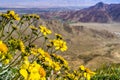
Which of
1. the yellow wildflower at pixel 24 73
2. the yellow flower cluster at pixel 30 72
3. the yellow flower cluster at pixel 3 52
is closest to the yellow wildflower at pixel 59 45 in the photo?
the yellow flower cluster at pixel 3 52

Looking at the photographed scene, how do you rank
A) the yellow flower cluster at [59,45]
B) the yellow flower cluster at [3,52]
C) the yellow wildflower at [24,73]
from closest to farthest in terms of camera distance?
the yellow wildflower at [24,73] → the yellow flower cluster at [3,52] → the yellow flower cluster at [59,45]

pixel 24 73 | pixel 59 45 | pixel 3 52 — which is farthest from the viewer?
pixel 59 45

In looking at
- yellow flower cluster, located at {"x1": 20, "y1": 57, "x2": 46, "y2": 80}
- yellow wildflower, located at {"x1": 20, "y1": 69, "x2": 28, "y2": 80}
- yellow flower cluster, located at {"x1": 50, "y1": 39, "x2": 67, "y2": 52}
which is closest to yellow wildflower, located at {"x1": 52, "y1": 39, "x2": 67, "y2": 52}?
yellow flower cluster, located at {"x1": 50, "y1": 39, "x2": 67, "y2": 52}

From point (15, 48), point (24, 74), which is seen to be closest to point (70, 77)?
point (15, 48)

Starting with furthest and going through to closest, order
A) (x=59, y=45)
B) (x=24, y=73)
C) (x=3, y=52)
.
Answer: (x=59, y=45), (x=3, y=52), (x=24, y=73)

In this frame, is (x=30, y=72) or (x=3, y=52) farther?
(x=3, y=52)

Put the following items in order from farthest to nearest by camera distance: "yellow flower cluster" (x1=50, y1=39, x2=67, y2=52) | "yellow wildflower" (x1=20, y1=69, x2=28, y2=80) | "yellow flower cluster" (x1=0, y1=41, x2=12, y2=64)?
1. "yellow flower cluster" (x1=50, y1=39, x2=67, y2=52)
2. "yellow flower cluster" (x1=0, y1=41, x2=12, y2=64)
3. "yellow wildflower" (x1=20, y1=69, x2=28, y2=80)

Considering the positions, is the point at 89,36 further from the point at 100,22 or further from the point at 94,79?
the point at 94,79

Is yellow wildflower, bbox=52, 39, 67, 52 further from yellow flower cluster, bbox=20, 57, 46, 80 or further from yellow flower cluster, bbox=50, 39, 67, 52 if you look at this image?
yellow flower cluster, bbox=20, 57, 46, 80

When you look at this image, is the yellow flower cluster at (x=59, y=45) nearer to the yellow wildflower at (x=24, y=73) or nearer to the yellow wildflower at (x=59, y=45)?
the yellow wildflower at (x=59, y=45)

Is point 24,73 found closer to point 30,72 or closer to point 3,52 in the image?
point 30,72

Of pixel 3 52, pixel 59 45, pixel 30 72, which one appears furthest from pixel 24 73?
pixel 59 45

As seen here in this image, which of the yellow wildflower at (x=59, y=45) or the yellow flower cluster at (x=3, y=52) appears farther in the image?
the yellow wildflower at (x=59, y=45)

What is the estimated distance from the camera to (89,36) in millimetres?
117438
